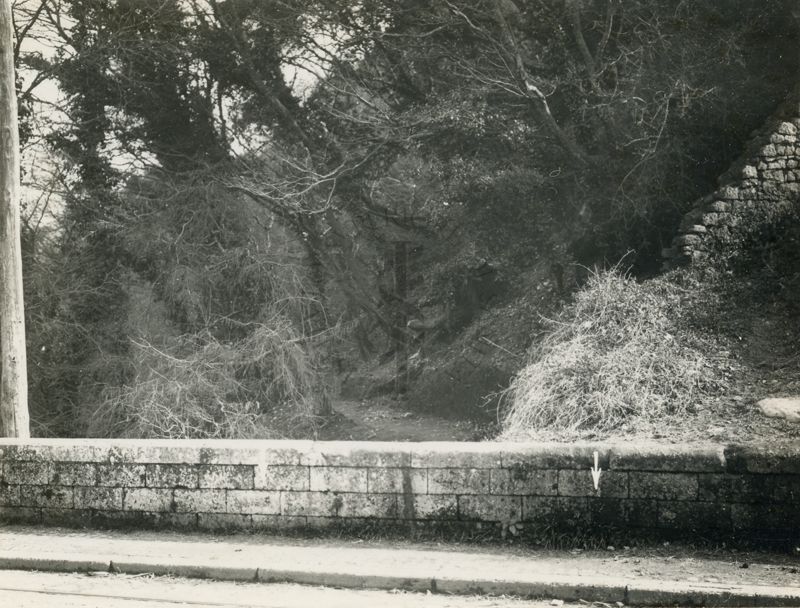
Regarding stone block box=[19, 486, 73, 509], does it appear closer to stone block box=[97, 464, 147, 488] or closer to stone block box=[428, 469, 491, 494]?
stone block box=[97, 464, 147, 488]

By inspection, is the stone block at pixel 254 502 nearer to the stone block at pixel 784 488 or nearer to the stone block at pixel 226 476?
the stone block at pixel 226 476

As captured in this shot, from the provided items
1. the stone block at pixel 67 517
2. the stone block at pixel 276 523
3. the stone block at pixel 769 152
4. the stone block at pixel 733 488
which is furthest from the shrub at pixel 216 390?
A: the stone block at pixel 733 488

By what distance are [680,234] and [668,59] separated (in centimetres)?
363

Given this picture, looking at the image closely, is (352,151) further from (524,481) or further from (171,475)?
(524,481)

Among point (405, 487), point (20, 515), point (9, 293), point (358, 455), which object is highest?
point (9, 293)

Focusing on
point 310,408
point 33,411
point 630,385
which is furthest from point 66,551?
point 33,411

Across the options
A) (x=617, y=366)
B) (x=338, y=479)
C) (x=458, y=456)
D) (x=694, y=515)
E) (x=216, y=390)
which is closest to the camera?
(x=694, y=515)

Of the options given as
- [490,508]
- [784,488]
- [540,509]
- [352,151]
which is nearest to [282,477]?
[490,508]

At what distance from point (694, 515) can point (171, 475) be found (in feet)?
14.5

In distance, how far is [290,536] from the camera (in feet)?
22.0

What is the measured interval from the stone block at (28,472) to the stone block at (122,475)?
57cm

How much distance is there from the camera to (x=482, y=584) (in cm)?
544

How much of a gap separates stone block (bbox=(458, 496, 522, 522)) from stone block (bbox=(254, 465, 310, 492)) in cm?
136

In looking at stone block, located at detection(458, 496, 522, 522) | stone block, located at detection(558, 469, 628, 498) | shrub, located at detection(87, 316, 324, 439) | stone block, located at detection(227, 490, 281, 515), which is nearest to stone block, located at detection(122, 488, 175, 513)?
stone block, located at detection(227, 490, 281, 515)
